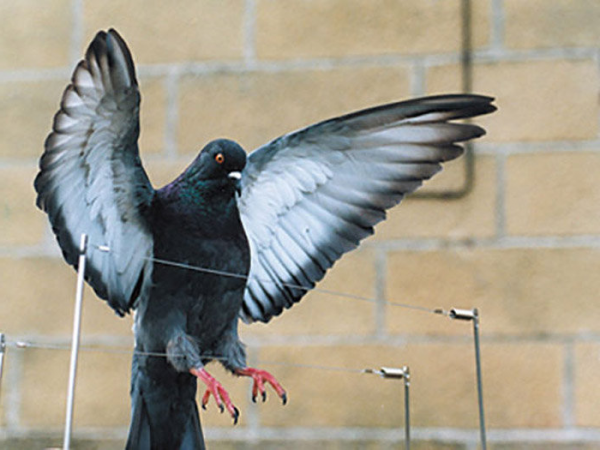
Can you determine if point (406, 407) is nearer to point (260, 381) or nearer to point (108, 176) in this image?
point (260, 381)

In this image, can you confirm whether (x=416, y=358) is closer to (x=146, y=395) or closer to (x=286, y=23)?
(x=146, y=395)

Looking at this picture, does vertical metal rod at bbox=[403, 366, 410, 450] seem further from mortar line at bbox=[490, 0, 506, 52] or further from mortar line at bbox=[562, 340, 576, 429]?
mortar line at bbox=[490, 0, 506, 52]

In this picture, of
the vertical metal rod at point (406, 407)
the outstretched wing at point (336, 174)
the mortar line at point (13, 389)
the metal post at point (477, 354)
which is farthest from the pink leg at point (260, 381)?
the mortar line at point (13, 389)

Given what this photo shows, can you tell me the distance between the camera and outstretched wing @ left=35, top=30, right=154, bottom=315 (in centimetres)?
154

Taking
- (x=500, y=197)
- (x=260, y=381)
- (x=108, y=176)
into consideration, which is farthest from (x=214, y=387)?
(x=500, y=197)

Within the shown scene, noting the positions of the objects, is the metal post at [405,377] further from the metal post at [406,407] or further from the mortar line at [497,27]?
the mortar line at [497,27]

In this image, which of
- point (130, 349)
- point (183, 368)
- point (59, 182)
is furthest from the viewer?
point (130, 349)

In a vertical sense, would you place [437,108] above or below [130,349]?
above

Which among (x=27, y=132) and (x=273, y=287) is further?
(x=27, y=132)

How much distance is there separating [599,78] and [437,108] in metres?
0.36

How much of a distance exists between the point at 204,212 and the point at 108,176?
0.17 m

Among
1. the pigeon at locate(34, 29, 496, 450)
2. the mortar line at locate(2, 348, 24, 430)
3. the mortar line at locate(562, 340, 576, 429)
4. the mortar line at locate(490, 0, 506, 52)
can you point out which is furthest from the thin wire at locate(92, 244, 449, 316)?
the mortar line at locate(490, 0, 506, 52)

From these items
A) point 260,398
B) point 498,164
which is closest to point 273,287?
point 260,398

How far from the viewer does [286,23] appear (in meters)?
1.82
